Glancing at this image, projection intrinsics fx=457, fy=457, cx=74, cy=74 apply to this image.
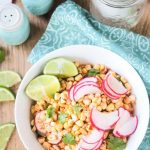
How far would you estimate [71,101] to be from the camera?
1.08m

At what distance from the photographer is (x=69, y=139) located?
1.06 m

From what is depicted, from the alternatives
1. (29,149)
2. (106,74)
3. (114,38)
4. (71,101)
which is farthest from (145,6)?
(29,149)

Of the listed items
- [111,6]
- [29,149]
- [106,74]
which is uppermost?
[111,6]

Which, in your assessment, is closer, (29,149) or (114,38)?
(29,149)

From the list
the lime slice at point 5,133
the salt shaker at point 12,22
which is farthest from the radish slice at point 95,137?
the salt shaker at point 12,22

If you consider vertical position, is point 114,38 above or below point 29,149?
above

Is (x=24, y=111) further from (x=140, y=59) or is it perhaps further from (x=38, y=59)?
(x=140, y=59)

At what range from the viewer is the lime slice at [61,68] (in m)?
1.10

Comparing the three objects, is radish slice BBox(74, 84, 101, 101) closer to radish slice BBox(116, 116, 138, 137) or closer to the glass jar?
radish slice BBox(116, 116, 138, 137)

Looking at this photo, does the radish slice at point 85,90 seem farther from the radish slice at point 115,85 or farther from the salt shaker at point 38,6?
the salt shaker at point 38,6

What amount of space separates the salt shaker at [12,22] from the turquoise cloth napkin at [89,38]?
0.20 ft

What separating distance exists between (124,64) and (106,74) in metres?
0.06

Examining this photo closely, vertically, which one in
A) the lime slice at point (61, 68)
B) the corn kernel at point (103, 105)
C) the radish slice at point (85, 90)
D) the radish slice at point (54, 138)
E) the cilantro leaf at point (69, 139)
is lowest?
the radish slice at point (54, 138)

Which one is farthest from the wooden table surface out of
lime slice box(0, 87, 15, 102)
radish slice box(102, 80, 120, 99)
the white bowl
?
radish slice box(102, 80, 120, 99)
